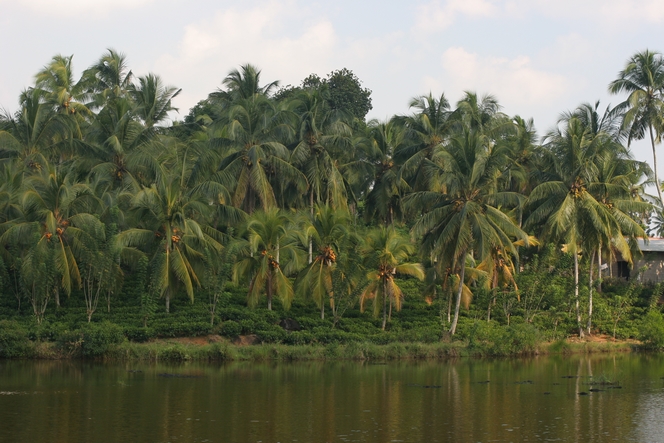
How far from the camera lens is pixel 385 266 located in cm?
3509

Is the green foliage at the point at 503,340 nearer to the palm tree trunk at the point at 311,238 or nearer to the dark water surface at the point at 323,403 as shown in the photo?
the dark water surface at the point at 323,403

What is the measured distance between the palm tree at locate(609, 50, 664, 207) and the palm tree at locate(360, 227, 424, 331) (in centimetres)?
1867

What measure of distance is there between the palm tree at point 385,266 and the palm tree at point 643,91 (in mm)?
18673

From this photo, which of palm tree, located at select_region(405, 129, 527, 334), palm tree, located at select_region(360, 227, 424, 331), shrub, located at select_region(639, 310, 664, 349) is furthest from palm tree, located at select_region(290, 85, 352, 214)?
shrub, located at select_region(639, 310, 664, 349)

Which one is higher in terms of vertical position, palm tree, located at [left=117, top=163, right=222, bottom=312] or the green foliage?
palm tree, located at [left=117, top=163, right=222, bottom=312]

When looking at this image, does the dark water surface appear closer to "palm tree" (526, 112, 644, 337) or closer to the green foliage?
the green foliage

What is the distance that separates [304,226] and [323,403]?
53.6 ft

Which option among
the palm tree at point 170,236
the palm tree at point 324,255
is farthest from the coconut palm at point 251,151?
the palm tree at point 324,255

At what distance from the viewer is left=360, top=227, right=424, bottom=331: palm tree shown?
115ft

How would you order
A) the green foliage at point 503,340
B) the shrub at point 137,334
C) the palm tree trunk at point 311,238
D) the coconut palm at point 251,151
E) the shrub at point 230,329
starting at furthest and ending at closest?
the coconut palm at point 251,151, the palm tree trunk at point 311,238, the green foliage at point 503,340, the shrub at point 230,329, the shrub at point 137,334

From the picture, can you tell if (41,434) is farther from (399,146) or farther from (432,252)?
(399,146)

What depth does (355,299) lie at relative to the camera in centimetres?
3428

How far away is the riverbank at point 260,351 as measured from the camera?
97.5ft

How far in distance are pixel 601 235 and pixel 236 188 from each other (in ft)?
58.7
